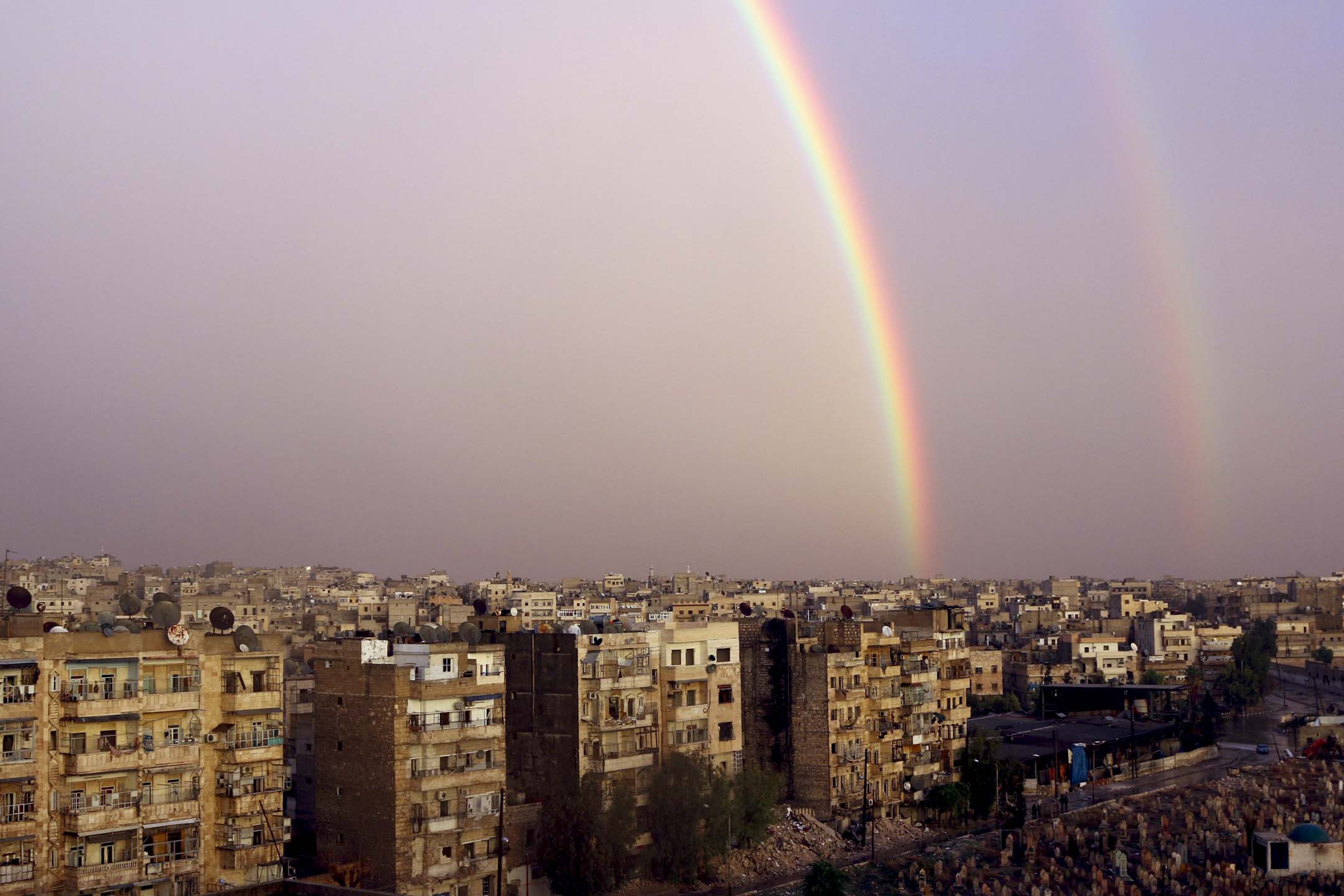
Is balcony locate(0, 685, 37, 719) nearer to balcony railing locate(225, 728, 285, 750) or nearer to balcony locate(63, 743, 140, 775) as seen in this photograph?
balcony locate(63, 743, 140, 775)

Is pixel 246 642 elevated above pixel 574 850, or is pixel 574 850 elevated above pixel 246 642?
pixel 246 642

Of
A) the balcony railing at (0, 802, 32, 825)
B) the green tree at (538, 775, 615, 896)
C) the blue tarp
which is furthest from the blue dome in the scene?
the balcony railing at (0, 802, 32, 825)

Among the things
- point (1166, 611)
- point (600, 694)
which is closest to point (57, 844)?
point (600, 694)

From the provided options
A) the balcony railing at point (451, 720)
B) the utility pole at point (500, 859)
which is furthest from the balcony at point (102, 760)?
the utility pole at point (500, 859)

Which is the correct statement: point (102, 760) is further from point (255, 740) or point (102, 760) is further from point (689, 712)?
point (689, 712)

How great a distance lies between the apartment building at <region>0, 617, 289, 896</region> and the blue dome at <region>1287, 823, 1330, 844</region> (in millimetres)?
28282

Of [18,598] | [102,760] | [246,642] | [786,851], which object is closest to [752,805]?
[786,851]

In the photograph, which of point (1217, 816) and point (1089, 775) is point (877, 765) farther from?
point (1089, 775)

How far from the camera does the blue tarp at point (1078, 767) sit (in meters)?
59.8

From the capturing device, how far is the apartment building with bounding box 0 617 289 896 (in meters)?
28.9

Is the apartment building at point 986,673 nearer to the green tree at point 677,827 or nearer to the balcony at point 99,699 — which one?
the green tree at point 677,827

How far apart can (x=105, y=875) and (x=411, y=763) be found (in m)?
7.29

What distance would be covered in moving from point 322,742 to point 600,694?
25.4 feet

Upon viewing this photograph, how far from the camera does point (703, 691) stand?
144 ft
